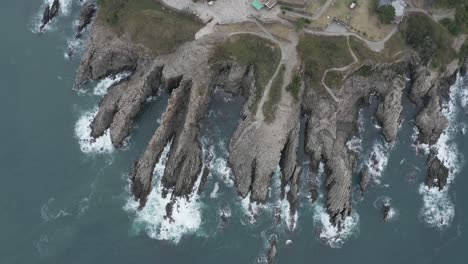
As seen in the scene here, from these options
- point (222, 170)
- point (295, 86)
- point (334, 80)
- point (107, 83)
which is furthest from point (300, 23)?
point (107, 83)

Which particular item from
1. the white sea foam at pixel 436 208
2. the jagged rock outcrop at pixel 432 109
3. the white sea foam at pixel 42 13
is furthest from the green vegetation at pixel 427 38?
the white sea foam at pixel 42 13

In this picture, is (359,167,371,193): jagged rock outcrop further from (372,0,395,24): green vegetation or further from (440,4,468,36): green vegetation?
(440,4,468,36): green vegetation

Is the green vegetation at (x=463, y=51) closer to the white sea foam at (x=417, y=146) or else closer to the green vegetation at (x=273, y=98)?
the white sea foam at (x=417, y=146)

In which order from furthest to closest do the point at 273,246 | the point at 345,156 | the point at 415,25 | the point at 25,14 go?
1. the point at 25,14
2. the point at 415,25
3. the point at 345,156
4. the point at 273,246

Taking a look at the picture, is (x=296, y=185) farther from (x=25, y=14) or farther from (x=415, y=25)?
(x=25, y=14)

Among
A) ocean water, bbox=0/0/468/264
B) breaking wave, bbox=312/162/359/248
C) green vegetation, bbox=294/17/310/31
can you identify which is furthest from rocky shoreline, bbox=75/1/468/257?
green vegetation, bbox=294/17/310/31

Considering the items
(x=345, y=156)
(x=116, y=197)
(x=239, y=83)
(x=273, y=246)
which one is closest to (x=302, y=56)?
(x=239, y=83)
